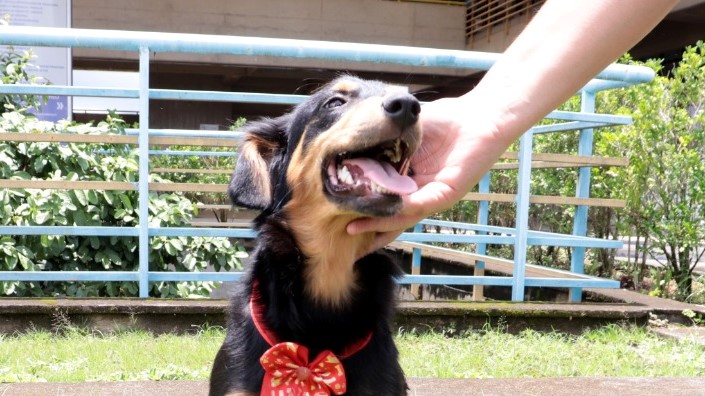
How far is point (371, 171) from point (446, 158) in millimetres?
263

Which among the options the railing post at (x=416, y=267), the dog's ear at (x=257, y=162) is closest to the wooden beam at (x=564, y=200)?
the railing post at (x=416, y=267)

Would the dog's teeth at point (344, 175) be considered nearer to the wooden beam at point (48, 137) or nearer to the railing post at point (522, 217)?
the wooden beam at point (48, 137)

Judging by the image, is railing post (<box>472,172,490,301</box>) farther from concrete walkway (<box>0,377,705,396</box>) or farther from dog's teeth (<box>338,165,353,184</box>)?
dog's teeth (<box>338,165,353,184</box>)

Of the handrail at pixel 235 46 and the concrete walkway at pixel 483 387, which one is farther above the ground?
the handrail at pixel 235 46

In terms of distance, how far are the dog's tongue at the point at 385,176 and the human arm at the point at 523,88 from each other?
5 cm

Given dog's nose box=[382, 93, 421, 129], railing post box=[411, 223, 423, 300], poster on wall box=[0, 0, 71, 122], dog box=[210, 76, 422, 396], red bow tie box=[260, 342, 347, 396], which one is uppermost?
poster on wall box=[0, 0, 71, 122]

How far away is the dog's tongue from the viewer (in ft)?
7.02

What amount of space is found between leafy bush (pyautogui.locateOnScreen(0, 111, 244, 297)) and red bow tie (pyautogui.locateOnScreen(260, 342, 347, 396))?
3155 mm

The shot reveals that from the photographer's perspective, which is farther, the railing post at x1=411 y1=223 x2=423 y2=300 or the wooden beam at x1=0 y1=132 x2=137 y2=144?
the railing post at x1=411 y1=223 x2=423 y2=300

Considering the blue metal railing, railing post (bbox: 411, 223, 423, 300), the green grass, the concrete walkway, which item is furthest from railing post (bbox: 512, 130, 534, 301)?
railing post (bbox: 411, 223, 423, 300)

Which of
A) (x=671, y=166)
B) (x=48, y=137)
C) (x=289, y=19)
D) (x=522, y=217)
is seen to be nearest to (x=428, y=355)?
(x=522, y=217)

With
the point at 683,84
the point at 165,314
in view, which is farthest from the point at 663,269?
the point at 165,314

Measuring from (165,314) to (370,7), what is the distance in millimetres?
14738

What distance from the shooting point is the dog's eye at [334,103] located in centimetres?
259
